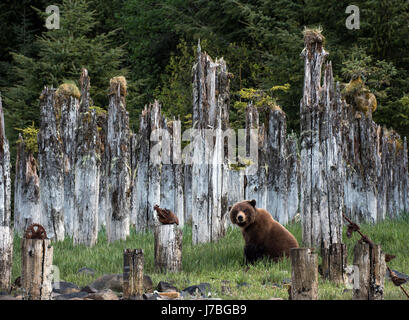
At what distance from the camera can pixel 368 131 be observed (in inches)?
567

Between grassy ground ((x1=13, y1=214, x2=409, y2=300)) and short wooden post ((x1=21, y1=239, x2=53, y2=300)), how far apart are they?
1.87 metres

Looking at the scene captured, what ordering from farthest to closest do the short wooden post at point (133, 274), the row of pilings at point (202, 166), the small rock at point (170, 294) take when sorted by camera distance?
the row of pilings at point (202, 166) → the small rock at point (170, 294) → the short wooden post at point (133, 274)

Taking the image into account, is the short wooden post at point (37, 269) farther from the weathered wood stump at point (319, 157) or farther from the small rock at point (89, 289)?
the weathered wood stump at point (319, 157)

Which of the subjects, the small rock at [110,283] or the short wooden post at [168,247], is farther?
the short wooden post at [168,247]

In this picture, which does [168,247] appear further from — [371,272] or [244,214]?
[371,272]

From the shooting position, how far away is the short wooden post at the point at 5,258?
724cm

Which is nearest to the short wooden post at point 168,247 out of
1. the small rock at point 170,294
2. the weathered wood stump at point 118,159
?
the small rock at point 170,294

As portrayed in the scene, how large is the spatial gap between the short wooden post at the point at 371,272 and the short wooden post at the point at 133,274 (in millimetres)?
2219

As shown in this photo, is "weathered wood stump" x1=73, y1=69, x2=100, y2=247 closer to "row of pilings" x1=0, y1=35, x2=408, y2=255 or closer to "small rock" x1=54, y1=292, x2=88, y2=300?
"row of pilings" x1=0, y1=35, x2=408, y2=255

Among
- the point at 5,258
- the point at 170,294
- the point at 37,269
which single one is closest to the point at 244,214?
the point at 170,294

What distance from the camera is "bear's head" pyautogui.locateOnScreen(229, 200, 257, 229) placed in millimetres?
8969

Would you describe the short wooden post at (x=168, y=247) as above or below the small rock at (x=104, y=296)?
above

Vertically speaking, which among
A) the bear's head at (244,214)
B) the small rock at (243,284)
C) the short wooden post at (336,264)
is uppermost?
the bear's head at (244,214)

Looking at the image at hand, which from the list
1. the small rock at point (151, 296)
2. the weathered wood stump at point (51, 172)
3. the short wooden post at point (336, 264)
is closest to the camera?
the small rock at point (151, 296)
